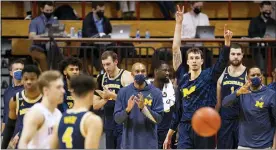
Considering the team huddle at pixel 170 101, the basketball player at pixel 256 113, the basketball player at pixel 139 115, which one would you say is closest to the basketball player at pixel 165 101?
the team huddle at pixel 170 101

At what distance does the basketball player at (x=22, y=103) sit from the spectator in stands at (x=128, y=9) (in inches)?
263

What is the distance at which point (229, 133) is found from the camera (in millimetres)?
12734

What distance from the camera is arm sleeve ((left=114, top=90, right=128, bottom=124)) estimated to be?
11312mm

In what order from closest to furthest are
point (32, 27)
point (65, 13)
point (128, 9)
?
1. point (32, 27)
2. point (65, 13)
3. point (128, 9)

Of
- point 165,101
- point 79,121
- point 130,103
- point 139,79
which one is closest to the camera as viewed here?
point 79,121

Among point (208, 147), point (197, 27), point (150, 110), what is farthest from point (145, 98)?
point (197, 27)

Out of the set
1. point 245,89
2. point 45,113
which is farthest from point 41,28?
point 45,113

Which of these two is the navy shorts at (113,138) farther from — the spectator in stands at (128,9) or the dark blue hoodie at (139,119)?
the spectator in stands at (128,9)

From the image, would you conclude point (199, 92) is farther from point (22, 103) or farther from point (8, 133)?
point (8, 133)

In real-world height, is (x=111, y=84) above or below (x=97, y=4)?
below

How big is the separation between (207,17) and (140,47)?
1836 millimetres

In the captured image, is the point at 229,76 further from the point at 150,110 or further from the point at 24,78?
the point at 24,78

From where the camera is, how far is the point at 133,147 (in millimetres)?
11398

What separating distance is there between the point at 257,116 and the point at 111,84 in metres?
2.08
